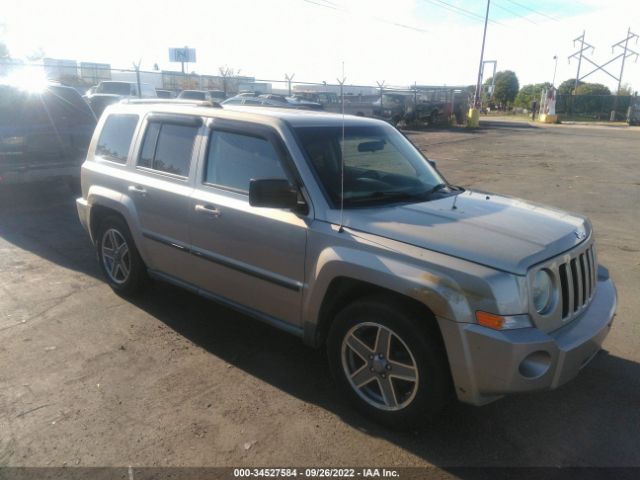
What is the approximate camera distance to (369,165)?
13.1 ft

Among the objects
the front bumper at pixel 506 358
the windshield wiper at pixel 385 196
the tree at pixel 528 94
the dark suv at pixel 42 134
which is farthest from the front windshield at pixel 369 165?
the tree at pixel 528 94

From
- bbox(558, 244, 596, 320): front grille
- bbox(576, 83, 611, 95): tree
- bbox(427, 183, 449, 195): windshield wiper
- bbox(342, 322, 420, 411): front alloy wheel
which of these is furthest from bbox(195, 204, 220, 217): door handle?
bbox(576, 83, 611, 95): tree

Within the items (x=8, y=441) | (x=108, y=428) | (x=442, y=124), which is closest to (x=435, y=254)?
(x=108, y=428)

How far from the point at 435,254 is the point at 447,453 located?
1119mm

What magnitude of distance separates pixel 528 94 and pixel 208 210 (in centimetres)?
7069

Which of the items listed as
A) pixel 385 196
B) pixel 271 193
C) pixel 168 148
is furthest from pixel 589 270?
pixel 168 148

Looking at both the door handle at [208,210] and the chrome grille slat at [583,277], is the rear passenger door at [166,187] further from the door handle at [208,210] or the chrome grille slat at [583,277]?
the chrome grille slat at [583,277]

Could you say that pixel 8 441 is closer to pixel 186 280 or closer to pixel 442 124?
pixel 186 280

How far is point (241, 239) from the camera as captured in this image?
12.1 feet

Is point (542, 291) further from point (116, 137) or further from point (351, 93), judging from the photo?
point (351, 93)

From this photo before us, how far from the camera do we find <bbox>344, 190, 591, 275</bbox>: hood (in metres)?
2.78

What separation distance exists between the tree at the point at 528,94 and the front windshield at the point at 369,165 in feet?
209

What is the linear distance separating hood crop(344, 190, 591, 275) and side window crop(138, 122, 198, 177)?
1618mm

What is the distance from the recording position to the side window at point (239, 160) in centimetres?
367
